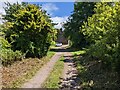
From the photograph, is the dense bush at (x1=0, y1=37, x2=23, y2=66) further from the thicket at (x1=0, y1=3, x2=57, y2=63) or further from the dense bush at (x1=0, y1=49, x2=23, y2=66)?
the thicket at (x1=0, y1=3, x2=57, y2=63)

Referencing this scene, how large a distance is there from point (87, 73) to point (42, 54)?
9.64m

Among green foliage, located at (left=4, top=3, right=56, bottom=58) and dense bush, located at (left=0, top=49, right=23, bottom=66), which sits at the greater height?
green foliage, located at (left=4, top=3, right=56, bottom=58)

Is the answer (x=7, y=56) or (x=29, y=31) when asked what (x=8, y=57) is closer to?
(x=7, y=56)

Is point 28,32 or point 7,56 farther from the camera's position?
point 28,32

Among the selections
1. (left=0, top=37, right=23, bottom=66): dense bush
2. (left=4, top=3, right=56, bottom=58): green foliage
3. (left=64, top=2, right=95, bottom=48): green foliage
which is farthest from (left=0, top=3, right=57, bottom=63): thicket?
(left=64, top=2, right=95, bottom=48): green foliage

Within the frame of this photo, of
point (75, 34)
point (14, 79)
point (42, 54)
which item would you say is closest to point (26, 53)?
point (42, 54)

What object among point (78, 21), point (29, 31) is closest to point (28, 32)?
point (29, 31)

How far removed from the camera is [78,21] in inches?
1304

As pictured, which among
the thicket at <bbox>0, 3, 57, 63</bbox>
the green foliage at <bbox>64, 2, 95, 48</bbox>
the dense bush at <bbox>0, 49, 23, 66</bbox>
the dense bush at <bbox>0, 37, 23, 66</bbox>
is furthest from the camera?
the green foliage at <bbox>64, 2, 95, 48</bbox>

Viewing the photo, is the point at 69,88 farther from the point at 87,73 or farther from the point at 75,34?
the point at 75,34

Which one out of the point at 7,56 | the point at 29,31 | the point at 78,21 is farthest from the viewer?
the point at 78,21

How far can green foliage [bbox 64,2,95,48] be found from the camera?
31.6 m

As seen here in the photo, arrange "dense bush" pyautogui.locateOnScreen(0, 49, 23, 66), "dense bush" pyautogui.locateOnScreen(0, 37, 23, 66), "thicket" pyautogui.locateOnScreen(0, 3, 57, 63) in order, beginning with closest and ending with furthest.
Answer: "dense bush" pyautogui.locateOnScreen(0, 37, 23, 66)
"dense bush" pyautogui.locateOnScreen(0, 49, 23, 66)
"thicket" pyautogui.locateOnScreen(0, 3, 57, 63)

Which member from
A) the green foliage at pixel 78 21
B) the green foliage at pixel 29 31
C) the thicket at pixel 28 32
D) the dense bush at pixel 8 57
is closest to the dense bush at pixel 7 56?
the dense bush at pixel 8 57
